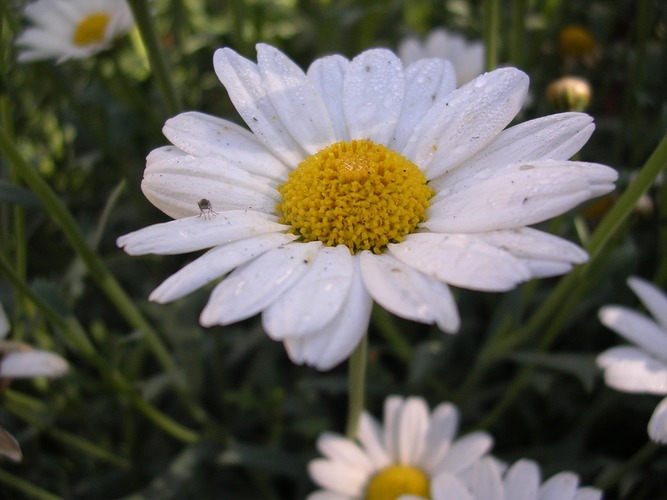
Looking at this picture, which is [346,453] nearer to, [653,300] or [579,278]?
[579,278]

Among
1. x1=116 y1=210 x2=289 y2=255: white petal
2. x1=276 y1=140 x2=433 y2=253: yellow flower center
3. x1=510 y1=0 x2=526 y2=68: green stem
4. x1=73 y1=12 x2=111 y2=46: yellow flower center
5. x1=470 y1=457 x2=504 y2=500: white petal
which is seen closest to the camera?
x1=116 y1=210 x2=289 y2=255: white petal

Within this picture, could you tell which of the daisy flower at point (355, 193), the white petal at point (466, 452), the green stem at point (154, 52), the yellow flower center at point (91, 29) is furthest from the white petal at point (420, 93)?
the yellow flower center at point (91, 29)

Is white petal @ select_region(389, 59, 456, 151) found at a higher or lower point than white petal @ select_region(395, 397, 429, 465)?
higher

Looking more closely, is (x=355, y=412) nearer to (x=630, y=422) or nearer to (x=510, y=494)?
(x=510, y=494)

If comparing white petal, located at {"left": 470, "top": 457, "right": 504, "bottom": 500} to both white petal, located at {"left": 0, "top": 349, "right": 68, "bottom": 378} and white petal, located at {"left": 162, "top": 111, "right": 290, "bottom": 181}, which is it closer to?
white petal, located at {"left": 162, "top": 111, "right": 290, "bottom": 181}

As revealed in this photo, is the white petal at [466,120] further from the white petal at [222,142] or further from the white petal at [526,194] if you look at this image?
the white petal at [222,142]

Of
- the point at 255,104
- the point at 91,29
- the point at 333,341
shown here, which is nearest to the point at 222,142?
the point at 255,104

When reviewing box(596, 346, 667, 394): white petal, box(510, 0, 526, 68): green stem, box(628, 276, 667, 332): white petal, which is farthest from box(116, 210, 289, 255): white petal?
box(510, 0, 526, 68): green stem
